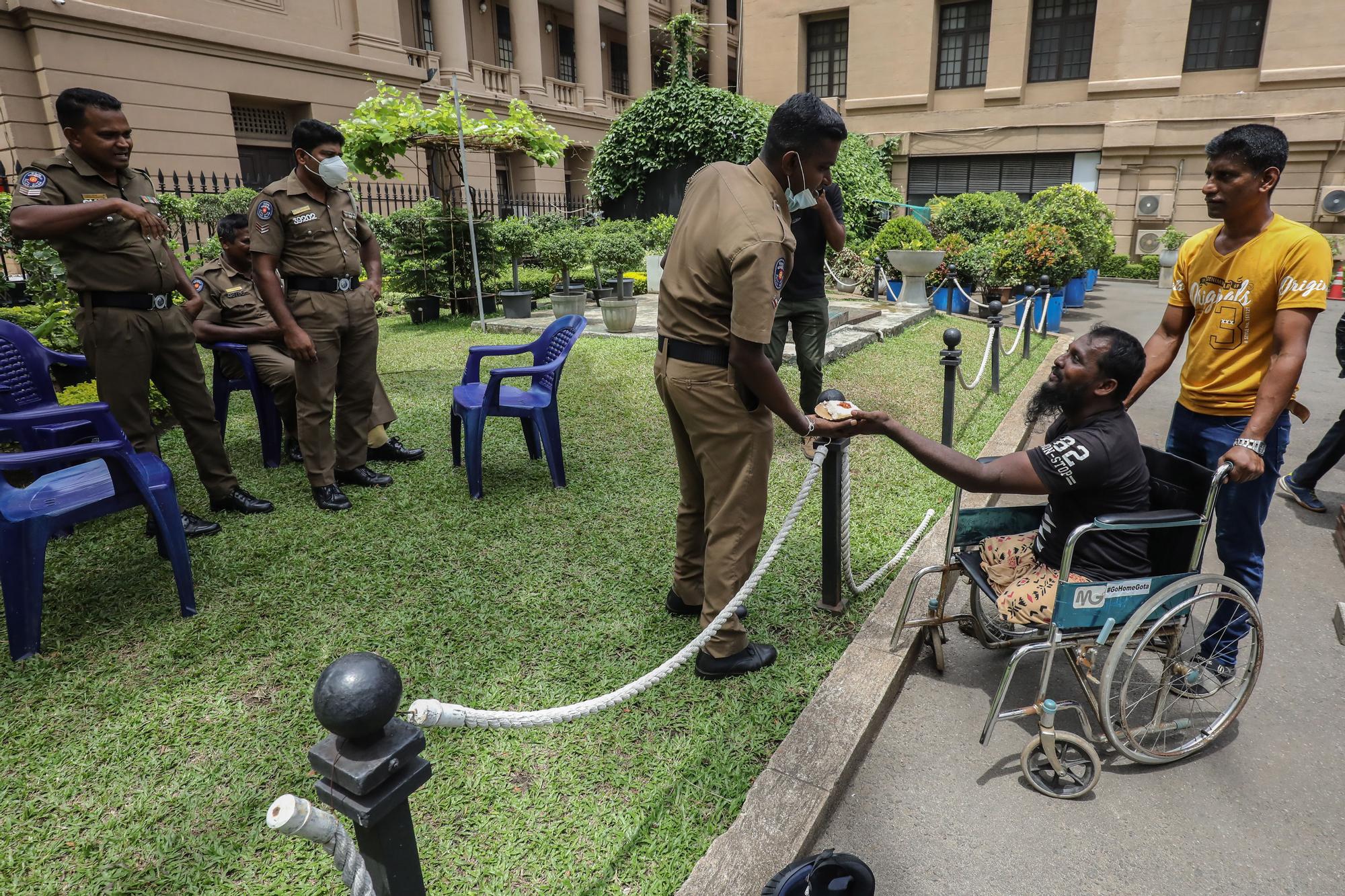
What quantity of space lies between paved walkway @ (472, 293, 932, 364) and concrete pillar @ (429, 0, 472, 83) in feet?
37.9

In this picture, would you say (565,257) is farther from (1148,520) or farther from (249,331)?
(1148,520)

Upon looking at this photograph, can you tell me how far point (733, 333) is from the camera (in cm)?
252

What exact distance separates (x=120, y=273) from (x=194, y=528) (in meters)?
1.41

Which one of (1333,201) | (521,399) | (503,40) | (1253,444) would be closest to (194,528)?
(521,399)

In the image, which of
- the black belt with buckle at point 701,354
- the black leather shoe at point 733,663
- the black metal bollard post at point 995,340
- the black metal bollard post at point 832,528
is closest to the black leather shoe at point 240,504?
the black leather shoe at point 733,663

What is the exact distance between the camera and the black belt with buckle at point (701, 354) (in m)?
2.71

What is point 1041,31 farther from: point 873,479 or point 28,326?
point 28,326

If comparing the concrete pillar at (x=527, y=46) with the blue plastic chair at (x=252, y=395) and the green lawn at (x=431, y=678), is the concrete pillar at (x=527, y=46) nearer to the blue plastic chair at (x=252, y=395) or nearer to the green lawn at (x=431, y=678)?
the blue plastic chair at (x=252, y=395)

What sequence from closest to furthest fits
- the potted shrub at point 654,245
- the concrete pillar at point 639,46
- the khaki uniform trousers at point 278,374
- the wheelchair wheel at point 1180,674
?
the wheelchair wheel at point 1180,674, the khaki uniform trousers at point 278,374, the potted shrub at point 654,245, the concrete pillar at point 639,46

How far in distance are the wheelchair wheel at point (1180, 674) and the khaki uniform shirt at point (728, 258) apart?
1602mm

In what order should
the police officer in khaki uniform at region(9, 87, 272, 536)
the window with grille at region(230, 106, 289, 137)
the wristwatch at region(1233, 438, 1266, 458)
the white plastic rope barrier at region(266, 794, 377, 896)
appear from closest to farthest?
the white plastic rope barrier at region(266, 794, 377, 896) < the wristwatch at region(1233, 438, 1266, 458) < the police officer in khaki uniform at region(9, 87, 272, 536) < the window with grille at region(230, 106, 289, 137)

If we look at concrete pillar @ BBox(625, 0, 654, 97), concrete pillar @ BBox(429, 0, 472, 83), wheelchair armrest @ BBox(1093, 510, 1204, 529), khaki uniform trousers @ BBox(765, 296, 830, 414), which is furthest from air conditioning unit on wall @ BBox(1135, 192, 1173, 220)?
wheelchair armrest @ BBox(1093, 510, 1204, 529)

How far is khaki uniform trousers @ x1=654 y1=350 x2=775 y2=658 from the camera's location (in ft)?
8.98

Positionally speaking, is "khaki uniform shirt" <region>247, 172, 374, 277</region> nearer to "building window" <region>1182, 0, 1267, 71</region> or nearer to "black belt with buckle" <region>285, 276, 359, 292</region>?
"black belt with buckle" <region>285, 276, 359, 292</region>
